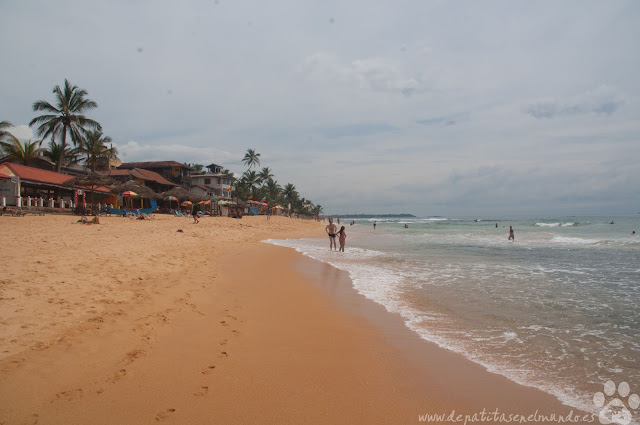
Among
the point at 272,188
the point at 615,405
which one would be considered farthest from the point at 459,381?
the point at 272,188

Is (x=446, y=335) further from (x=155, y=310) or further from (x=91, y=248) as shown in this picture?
(x=91, y=248)

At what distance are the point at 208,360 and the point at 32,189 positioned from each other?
2870 centimetres

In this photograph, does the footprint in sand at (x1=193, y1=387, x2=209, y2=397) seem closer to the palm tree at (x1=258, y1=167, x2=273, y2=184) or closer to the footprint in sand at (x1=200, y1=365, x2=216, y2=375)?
the footprint in sand at (x1=200, y1=365, x2=216, y2=375)

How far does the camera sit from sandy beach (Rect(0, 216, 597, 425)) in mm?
2902

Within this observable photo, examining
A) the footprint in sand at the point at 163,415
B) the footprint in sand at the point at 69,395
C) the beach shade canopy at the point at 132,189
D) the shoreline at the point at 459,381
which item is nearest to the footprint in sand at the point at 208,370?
the footprint in sand at the point at 163,415

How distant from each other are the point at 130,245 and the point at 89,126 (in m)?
28.8

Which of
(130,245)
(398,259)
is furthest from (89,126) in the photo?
(398,259)

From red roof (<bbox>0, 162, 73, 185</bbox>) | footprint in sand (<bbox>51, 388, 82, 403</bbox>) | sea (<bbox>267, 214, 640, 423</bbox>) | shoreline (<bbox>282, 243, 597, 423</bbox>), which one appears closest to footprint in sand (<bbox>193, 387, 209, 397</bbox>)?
footprint in sand (<bbox>51, 388, 82, 403</bbox>)

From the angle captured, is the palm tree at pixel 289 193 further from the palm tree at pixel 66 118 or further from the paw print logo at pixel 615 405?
the paw print logo at pixel 615 405

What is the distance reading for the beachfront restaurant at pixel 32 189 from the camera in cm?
2155

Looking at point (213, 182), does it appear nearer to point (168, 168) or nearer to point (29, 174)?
point (168, 168)

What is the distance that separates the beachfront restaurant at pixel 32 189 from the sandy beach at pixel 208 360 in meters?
19.5

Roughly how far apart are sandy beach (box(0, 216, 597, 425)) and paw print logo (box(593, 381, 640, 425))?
307 mm

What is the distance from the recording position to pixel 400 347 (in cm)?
463
